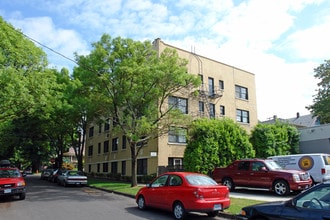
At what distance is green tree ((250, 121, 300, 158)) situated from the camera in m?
27.4

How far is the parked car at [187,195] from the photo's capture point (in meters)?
9.78

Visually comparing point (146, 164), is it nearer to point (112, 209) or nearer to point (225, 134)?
point (225, 134)

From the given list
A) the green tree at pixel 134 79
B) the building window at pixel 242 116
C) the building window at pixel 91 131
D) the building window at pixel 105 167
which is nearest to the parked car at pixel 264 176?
the green tree at pixel 134 79

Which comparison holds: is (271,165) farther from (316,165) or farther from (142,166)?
(142,166)

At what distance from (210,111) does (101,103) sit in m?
12.9

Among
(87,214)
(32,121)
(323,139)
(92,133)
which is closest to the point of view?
(87,214)

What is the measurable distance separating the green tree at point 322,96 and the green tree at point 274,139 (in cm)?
1246

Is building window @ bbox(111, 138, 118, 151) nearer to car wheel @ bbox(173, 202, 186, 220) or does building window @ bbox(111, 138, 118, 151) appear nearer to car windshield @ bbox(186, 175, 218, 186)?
car windshield @ bbox(186, 175, 218, 186)

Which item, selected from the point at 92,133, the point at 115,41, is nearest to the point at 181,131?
the point at 115,41

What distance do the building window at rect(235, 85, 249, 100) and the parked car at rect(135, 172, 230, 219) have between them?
84.2 ft

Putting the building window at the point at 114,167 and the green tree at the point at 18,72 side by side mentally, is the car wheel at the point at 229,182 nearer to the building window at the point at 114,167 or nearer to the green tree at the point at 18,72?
the green tree at the point at 18,72

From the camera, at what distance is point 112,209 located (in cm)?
1226

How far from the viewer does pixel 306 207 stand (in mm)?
5973

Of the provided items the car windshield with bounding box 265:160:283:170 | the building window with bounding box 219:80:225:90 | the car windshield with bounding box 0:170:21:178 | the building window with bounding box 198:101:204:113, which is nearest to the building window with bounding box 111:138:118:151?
the building window with bounding box 198:101:204:113
